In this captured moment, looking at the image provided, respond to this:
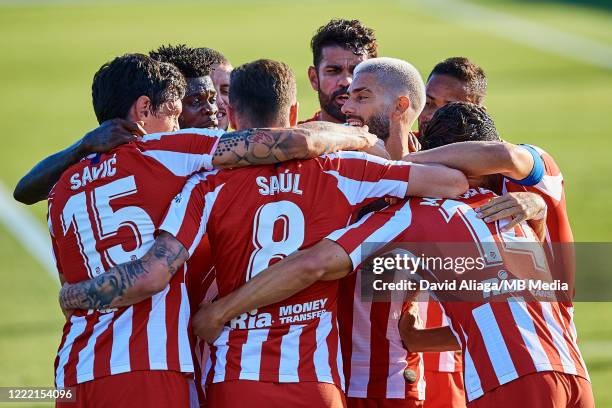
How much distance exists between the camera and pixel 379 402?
6051mm

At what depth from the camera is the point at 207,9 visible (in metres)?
43.8

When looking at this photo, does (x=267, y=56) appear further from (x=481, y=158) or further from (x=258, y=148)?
(x=258, y=148)

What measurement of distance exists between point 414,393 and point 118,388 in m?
1.79

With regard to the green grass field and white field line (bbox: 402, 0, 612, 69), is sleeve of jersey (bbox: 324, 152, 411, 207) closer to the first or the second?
the green grass field

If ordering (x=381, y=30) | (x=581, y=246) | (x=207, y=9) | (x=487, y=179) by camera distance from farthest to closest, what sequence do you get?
(x=207, y=9), (x=381, y=30), (x=581, y=246), (x=487, y=179)

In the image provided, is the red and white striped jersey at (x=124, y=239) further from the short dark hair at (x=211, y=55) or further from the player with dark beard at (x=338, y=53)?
the player with dark beard at (x=338, y=53)

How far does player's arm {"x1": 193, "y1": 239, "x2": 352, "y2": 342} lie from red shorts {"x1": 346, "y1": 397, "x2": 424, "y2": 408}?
1.08 metres

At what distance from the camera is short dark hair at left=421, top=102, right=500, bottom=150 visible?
5.88m

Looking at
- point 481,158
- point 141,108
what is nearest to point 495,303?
point 481,158

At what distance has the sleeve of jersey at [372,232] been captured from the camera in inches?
207

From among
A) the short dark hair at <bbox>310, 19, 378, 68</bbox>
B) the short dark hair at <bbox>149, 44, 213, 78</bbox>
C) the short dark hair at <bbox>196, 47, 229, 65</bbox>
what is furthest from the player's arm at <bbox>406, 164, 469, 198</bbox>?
the short dark hair at <bbox>310, 19, 378, 68</bbox>

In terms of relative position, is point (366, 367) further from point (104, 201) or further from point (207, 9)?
point (207, 9)

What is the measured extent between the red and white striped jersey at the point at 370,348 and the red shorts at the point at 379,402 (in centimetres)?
2

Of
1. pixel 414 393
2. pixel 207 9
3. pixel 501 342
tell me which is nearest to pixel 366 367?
pixel 414 393
